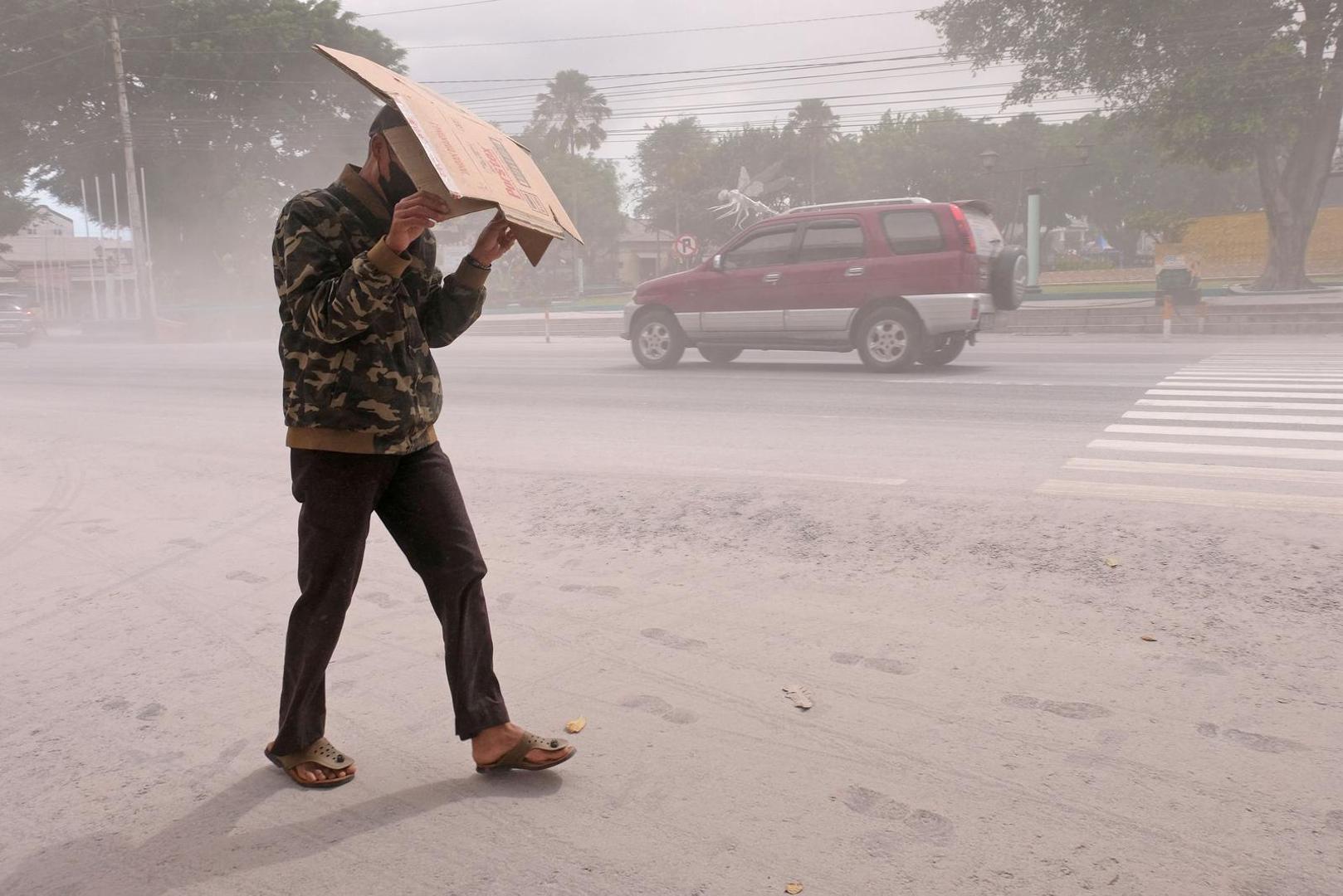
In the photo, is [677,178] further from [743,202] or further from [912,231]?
[912,231]

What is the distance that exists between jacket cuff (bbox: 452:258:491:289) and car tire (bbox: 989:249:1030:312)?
36.8 feet

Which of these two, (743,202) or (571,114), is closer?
(743,202)

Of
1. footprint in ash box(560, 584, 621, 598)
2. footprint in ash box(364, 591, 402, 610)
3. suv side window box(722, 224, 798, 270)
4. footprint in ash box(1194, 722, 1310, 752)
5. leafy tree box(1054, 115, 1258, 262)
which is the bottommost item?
footprint in ash box(1194, 722, 1310, 752)

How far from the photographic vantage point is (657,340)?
1502 cm

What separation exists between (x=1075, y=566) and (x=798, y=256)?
9.32 metres

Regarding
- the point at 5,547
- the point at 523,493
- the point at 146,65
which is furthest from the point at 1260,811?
the point at 146,65

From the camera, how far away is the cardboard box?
8.03 ft

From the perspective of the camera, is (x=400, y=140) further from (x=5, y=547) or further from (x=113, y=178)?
(x=113, y=178)

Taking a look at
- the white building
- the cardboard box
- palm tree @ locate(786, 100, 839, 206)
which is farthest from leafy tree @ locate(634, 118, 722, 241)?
the cardboard box

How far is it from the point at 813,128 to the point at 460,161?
74734 mm

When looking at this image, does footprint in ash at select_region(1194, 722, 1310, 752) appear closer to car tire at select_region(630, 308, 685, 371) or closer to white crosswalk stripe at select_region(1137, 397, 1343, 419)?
white crosswalk stripe at select_region(1137, 397, 1343, 419)

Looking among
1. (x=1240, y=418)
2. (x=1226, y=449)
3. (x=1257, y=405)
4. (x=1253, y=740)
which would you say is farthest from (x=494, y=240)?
(x=1257, y=405)

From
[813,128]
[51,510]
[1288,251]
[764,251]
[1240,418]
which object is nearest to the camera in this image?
[51,510]

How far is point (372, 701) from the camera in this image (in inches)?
143
